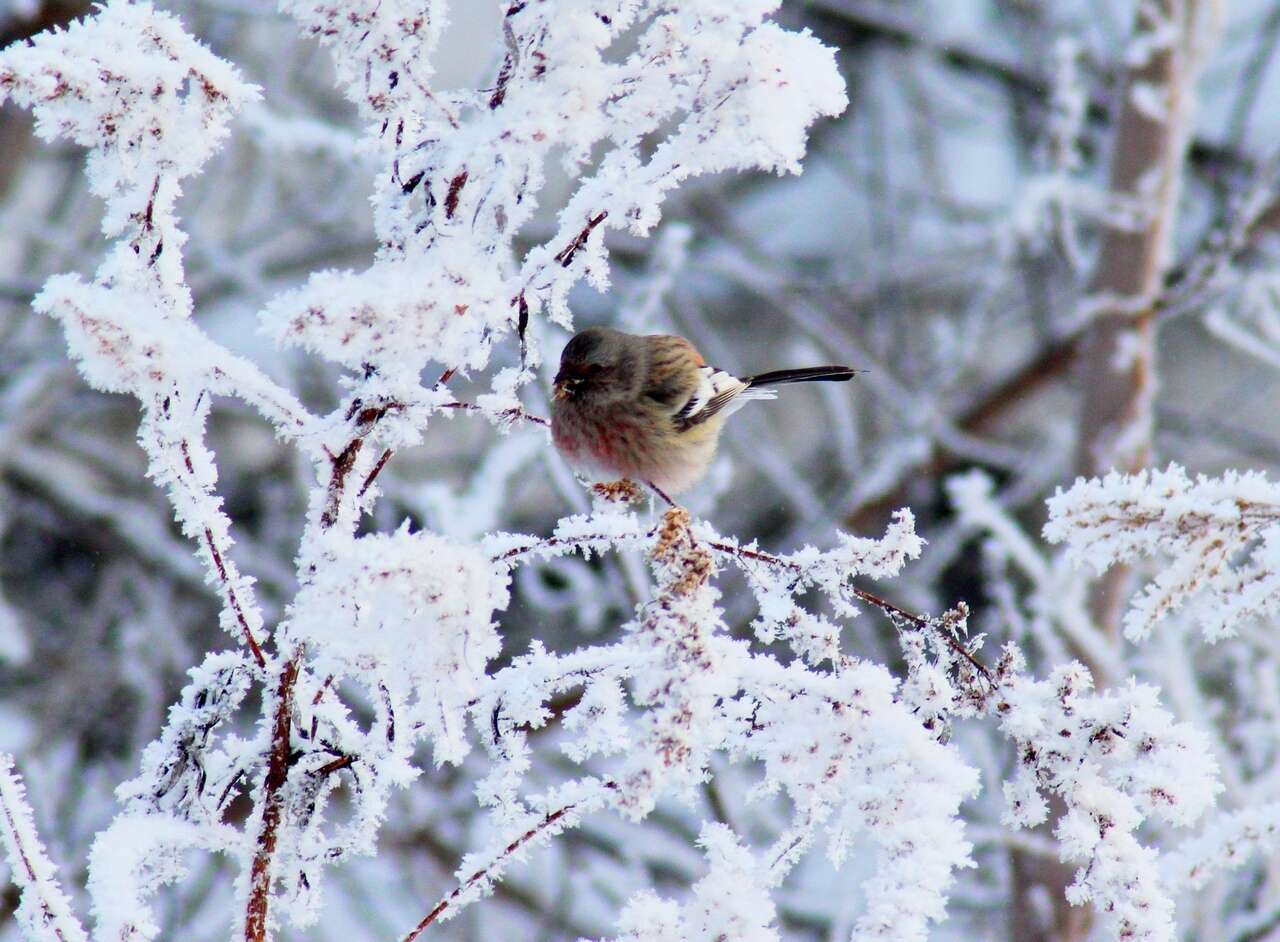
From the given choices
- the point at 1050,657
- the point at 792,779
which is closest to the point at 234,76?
the point at 792,779

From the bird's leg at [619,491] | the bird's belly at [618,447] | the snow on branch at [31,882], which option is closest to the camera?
the snow on branch at [31,882]

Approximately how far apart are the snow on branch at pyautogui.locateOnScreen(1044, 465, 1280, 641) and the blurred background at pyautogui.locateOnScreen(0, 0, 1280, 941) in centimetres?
235

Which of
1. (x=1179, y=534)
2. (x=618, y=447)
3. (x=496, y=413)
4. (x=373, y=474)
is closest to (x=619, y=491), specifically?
(x=618, y=447)

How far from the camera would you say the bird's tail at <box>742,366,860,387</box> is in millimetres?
3154

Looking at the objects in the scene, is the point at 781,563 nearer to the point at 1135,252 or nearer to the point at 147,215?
the point at 147,215

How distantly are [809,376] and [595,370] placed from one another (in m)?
0.60

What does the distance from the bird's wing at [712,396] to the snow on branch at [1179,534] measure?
2.08 metres

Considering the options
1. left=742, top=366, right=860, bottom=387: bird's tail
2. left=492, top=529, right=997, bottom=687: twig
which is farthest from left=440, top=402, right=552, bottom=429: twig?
left=742, top=366, right=860, bottom=387: bird's tail

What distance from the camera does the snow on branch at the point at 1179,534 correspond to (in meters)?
1.39

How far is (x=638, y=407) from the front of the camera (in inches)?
133

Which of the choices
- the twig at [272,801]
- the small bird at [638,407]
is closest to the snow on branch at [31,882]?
the twig at [272,801]

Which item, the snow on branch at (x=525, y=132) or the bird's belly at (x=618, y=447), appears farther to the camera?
the bird's belly at (x=618, y=447)

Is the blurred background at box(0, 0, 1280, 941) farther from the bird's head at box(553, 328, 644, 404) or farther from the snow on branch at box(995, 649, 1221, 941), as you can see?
the snow on branch at box(995, 649, 1221, 941)

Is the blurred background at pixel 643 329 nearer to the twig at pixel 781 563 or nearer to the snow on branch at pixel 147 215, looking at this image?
the twig at pixel 781 563
